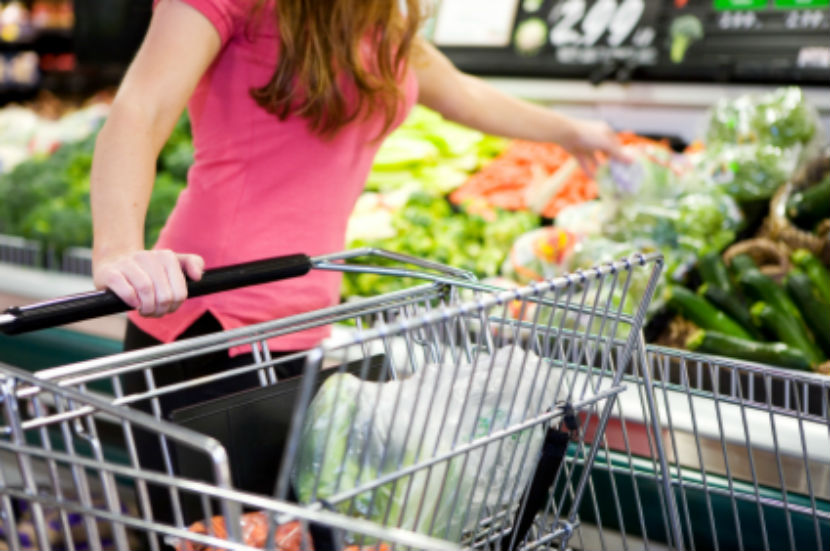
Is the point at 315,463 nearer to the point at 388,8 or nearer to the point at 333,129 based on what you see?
the point at 333,129

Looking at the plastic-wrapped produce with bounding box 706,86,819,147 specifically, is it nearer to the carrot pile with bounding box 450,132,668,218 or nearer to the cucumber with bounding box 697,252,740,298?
the carrot pile with bounding box 450,132,668,218

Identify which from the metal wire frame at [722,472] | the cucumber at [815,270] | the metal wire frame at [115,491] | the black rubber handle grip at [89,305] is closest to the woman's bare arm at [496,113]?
the cucumber at [815,270]

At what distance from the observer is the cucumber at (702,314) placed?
6.86 ft

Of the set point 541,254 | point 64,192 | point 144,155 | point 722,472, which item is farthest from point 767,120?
point 64,192

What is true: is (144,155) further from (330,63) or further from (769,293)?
(769,293)

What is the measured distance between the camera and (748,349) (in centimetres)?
197

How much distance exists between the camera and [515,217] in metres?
2.99

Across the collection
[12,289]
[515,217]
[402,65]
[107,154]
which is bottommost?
[12,289]

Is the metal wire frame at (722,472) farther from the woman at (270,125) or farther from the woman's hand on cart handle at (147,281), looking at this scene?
the woman's hand on cart handle at (147,281)

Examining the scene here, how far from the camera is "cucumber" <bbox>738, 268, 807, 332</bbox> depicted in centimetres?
207

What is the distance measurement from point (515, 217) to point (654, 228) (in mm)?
517

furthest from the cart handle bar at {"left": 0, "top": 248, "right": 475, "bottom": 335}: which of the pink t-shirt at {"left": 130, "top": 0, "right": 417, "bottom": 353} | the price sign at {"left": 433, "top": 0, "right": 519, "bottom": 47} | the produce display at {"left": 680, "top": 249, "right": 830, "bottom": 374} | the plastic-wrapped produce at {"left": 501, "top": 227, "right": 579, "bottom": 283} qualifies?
the price sign at {"left": 433, "top": 0, "right": 519, "bottom": 47}

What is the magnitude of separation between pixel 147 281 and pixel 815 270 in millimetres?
1614

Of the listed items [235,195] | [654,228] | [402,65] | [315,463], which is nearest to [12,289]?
[235,195]
